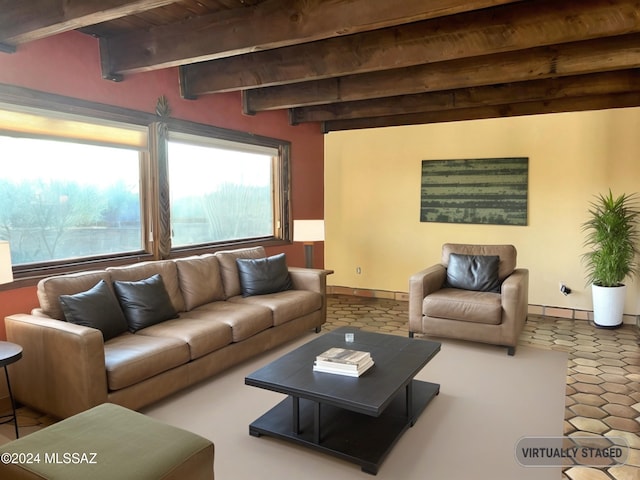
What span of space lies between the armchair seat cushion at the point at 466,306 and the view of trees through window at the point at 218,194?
227 cm

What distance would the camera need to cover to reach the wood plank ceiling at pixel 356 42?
2600mm

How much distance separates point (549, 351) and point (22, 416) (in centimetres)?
403

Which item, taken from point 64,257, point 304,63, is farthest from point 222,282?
point 304,63

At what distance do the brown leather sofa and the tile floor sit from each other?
398mm

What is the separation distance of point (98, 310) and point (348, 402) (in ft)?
5.81

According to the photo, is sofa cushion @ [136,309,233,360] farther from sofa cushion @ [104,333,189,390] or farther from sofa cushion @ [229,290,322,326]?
sofa cushion @ [229,290,322,326]

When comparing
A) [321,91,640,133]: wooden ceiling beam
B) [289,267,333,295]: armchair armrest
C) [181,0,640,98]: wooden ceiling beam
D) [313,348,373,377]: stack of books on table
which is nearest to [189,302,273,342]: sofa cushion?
[289,267,333,295]: armchair armrest

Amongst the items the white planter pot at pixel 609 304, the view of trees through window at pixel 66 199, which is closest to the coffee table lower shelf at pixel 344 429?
the view of trees through window at pixel 66 199

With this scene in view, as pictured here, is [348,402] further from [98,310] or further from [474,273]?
[474,273]

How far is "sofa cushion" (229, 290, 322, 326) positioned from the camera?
388cm

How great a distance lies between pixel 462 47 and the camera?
119 inches

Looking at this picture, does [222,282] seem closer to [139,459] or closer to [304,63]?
[304,63]

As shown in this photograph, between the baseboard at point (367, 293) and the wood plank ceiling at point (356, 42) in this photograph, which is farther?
A: the baseboard at point (367, 293)

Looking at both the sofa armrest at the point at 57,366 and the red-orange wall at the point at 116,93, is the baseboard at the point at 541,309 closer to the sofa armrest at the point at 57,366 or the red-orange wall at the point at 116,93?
the red-orange wall at the point at 116,93
